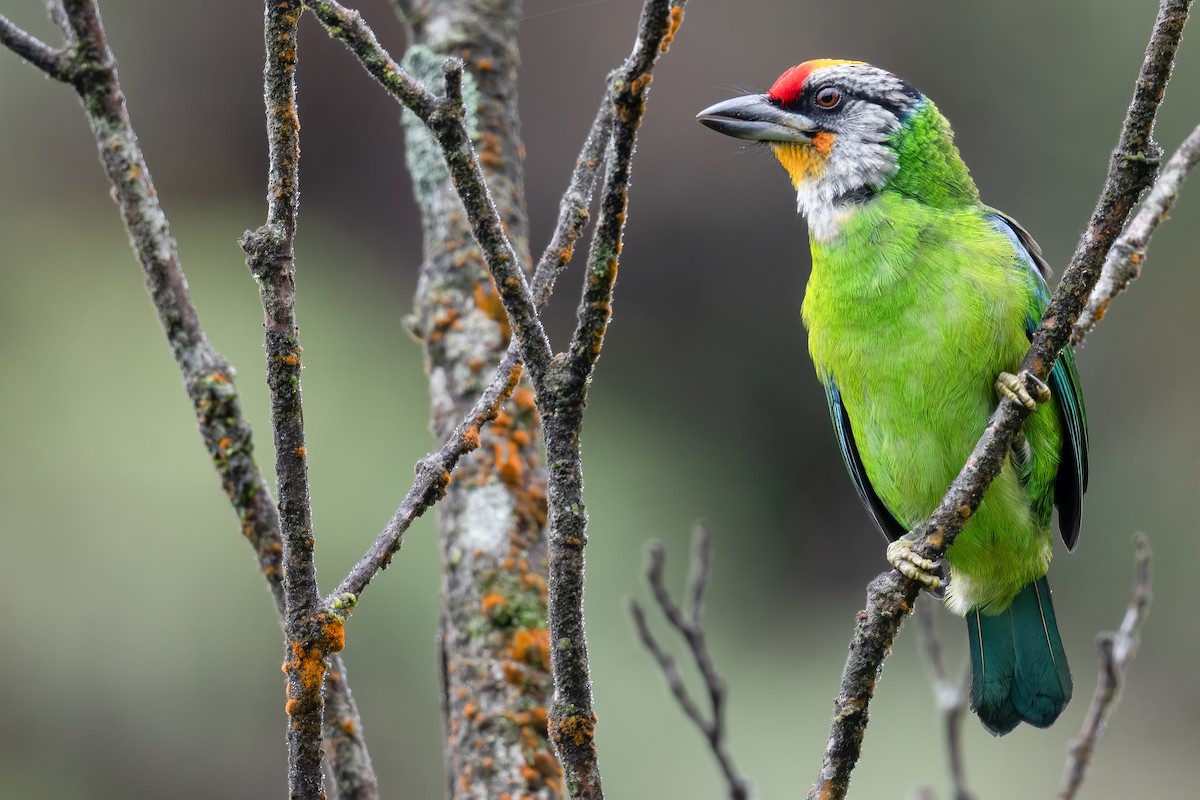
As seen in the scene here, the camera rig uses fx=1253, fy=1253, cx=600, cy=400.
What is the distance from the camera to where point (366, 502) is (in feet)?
22.9

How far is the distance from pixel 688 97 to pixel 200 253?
3.47 metres

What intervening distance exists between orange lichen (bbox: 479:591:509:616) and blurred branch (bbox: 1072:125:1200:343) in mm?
1296

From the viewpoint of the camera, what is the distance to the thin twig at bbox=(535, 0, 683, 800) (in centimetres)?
153

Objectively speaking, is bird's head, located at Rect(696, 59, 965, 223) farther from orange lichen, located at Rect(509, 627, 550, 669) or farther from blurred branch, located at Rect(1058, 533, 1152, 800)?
orange lichen, located at Rect(509, 627, 550, 669)

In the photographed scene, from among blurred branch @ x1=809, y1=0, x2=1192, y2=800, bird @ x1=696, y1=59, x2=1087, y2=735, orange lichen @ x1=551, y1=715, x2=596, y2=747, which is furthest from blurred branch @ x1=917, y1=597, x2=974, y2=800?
orange lichen @ x1=551, y1=715, x2=596, y2=747

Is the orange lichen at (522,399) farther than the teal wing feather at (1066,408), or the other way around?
the teal wing feather at (1066,408)

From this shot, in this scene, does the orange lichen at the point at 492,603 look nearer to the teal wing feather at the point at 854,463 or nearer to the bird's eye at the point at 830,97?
the teal wing feather at the point at 854,463

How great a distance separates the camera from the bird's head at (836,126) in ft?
10.8

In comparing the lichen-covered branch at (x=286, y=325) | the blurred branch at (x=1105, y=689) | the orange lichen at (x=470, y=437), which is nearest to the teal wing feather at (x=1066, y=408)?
the blurred branch at (x=1105, y=689)

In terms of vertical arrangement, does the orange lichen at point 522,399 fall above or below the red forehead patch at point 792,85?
below

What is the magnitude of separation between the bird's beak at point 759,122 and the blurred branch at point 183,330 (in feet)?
5.58

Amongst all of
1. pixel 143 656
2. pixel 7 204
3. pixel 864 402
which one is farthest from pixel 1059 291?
pixel 7 204

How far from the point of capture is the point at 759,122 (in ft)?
11.2

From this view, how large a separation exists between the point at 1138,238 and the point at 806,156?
1.35 meters
